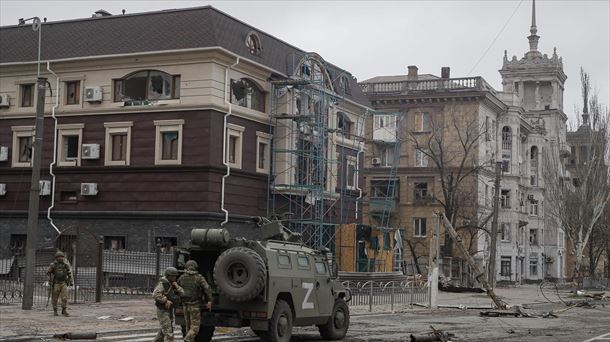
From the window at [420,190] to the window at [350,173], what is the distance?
587 inches

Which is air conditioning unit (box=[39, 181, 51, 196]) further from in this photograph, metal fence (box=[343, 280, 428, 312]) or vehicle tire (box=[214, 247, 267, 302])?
vehicle tire (box=[214, 247, 267, 302])

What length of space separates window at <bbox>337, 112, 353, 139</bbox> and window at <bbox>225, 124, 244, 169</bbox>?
30.5 ft

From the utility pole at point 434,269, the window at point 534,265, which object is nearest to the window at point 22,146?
the utility pole at point 434,269

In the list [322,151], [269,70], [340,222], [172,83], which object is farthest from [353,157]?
[172,83]

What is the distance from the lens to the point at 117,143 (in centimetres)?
3834

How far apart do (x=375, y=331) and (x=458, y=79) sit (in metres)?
45.1

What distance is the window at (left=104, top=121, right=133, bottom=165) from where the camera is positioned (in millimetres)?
37812

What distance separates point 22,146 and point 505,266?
4304 centimetres

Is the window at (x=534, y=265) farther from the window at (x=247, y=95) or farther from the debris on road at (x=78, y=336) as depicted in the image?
the debris on road at (x=78, y=336)

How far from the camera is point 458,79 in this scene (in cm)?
6372

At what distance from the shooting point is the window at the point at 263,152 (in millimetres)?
39625

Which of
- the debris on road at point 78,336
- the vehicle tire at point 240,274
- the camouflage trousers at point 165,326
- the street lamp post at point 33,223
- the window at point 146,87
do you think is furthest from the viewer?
the window at point 146,87

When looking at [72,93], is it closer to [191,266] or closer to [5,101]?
[5,101]

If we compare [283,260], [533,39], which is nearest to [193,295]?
[283,260]
